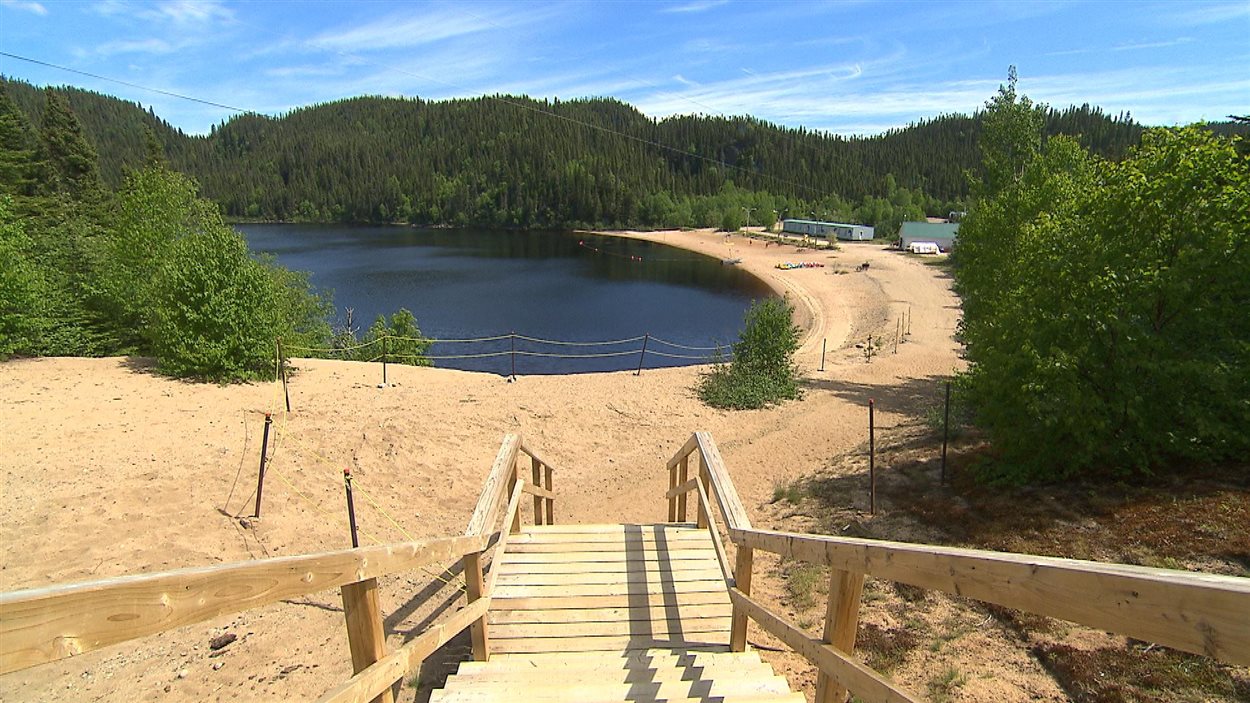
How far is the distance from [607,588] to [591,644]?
627mm

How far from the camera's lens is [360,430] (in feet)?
35.0

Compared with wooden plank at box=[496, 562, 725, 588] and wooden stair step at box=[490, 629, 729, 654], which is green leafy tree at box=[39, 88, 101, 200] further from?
wooden stair step at box=[490, 629, 729, 654]

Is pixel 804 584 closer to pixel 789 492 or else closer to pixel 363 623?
pixel 789 492

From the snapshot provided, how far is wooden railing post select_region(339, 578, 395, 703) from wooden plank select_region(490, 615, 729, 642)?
178 centimetres

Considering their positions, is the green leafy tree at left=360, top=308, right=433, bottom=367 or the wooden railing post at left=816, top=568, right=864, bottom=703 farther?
the green leafy tree at left=360, top=308, right=433, bottom=367

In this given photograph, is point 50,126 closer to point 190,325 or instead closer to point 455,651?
point 190,325

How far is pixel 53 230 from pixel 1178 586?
83.5ft

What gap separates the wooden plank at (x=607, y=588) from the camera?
4.41 metres

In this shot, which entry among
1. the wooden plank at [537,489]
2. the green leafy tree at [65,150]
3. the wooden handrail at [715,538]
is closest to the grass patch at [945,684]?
the wooden handrail at [715,538]

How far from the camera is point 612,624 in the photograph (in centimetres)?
416

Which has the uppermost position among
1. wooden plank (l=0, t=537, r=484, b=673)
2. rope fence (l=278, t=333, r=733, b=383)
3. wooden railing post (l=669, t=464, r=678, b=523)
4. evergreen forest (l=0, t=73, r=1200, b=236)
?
evergreen forest (l=0, t=73, r=1200, b=236)

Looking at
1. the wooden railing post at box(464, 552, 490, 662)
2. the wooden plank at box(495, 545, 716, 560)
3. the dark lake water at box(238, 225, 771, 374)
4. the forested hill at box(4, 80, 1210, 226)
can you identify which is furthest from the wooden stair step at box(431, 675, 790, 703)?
the forested hill at box(4, 80, 1210, 226)

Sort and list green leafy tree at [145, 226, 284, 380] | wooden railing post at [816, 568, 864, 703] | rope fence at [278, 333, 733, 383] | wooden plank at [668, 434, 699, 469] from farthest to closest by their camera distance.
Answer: rope fence at [278, 333, 733, 383], green leafy tree at [145, 226, 284, 380], wooden plank at [668, 434, 699, 469], wooden railing post at [816, 568, 864, 703]

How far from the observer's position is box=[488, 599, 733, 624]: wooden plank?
4.16 m
